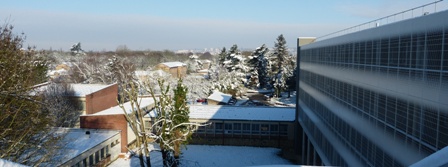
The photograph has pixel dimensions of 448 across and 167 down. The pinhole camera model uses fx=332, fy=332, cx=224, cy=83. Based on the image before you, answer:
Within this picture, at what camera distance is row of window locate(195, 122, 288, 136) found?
28484mm

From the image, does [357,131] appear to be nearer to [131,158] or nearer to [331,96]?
[331,96]

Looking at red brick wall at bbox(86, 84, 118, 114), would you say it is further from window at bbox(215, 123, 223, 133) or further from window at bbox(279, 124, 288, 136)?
window at bbox(279, 124, 288, 136)

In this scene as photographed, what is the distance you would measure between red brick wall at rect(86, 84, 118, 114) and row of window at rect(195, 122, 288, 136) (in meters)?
10.8

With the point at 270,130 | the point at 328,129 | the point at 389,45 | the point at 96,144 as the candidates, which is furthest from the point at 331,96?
the point at 96,144

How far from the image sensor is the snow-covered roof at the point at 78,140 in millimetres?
17906

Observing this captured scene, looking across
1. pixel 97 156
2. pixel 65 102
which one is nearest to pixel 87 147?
pixel 97 156

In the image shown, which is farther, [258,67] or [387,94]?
[258,67]

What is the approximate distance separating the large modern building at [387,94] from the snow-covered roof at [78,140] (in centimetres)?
1318

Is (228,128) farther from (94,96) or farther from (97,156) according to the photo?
(94,96)

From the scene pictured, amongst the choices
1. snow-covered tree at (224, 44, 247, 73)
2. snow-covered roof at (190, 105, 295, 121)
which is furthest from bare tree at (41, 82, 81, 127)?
snow-covered tree at (224, 44, 247, 73)

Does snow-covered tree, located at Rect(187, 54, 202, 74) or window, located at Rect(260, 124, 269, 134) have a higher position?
snow-covered tree, located at Rect(187, 54, 202, 74)

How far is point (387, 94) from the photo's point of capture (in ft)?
31.5

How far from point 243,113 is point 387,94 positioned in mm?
21182

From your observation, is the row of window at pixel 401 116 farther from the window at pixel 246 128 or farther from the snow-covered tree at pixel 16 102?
the window at pixel 246 128
